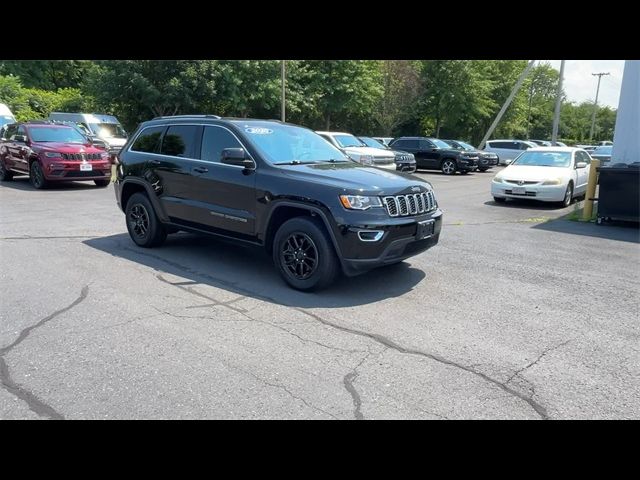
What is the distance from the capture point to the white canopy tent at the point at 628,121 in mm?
10602

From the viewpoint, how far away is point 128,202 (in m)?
7.33

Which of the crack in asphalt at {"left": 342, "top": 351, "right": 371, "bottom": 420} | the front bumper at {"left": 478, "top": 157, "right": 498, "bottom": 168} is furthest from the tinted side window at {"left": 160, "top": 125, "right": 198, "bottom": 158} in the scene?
the front bumper at {"left": 478, "top": 157, "right": 498, "bottom": 168}

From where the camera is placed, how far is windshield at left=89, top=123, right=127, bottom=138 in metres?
20.5

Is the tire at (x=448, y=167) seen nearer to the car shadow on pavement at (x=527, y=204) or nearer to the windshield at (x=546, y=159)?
the windshield at (x=546, y=159)

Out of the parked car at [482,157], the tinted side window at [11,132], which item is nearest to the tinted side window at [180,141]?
the tinted side window at [11,132]

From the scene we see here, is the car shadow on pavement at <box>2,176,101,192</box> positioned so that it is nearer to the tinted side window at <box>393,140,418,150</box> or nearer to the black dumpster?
the black dumpster

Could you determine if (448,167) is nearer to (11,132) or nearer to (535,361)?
(11,132)

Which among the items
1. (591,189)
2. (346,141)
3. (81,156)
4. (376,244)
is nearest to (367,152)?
(346,141)

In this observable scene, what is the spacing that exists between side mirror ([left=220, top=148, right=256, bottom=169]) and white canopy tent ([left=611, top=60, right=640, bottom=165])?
919cm

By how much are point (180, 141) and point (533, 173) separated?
9654mm

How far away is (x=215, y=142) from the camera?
630cm

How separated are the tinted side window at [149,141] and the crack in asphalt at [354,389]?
4784 mm
